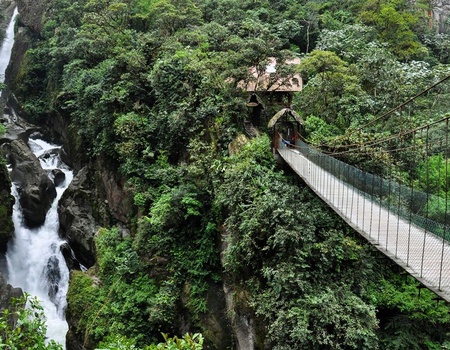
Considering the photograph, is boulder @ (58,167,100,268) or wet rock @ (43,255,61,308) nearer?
wet rock @ (43,255,61,308)

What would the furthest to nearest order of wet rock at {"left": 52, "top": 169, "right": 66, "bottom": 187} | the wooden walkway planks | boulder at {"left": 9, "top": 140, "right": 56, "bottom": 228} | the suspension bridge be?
wet rock at {"left": 52, "top": 169, "right": 66, "bottom": 187} < boulder at {"left": 9, "top": 140, "right": 56, "bottom": 228} < the suspension bridge < the wooden walkway planks

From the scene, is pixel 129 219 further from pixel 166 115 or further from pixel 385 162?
pixel 385 162

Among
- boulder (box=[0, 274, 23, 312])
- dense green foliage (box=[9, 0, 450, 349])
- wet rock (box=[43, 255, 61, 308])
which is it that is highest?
dense green foliage (box=[9, 0, 450, 349])

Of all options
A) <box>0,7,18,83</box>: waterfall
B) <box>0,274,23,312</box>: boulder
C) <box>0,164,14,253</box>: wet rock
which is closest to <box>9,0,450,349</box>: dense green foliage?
<box>0,274,23,312</box>: boulder

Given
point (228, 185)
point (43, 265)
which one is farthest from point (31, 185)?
point (228, 185)

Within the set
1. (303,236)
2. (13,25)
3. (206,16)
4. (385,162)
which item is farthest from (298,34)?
(13,25)

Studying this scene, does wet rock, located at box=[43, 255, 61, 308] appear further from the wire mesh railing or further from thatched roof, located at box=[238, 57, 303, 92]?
the wire mesh railing
